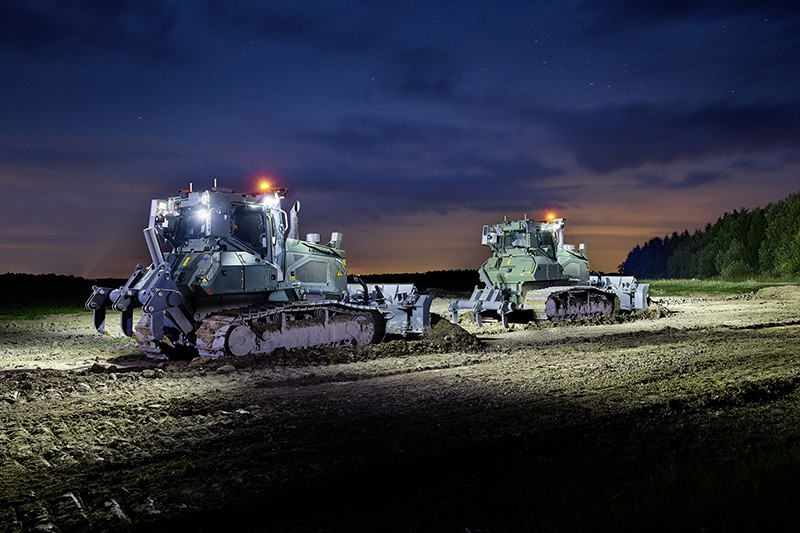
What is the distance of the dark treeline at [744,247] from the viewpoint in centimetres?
8331

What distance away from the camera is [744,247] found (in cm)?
9231

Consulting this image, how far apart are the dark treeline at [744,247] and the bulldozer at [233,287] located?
7693 cm

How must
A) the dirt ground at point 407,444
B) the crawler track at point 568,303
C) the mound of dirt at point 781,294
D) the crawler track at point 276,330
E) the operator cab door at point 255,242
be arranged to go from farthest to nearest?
the mound of dirt at point 781,294
the crawler track at point 568,303
the operator cab door at point 255,242
the crawler track at point 276,330
the dirt ground at point 407,444

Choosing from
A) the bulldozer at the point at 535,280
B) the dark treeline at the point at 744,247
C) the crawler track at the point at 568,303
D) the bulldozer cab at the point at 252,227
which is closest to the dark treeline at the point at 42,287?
the bulldozer at the point at 535,280

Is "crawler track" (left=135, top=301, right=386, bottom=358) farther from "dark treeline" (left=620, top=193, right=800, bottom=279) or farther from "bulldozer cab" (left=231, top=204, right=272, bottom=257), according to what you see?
"dark treeline" (left=620, top=193, right=800, bottom=279)

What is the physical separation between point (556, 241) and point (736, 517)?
20.1 meters

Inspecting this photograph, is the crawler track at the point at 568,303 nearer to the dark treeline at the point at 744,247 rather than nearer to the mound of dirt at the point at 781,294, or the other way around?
the mound of dirt at the point at 781,294

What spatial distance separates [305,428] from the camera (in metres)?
7.42

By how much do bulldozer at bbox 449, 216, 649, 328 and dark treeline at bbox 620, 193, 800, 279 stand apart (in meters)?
64.2

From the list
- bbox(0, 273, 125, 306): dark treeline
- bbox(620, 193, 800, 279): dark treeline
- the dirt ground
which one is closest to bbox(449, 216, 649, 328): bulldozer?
the dirt ground

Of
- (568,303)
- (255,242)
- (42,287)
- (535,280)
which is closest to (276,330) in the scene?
(255,242)

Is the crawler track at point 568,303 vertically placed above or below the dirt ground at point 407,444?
above

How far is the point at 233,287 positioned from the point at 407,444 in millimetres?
7612

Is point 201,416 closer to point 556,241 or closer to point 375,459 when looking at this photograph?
point 375,459
